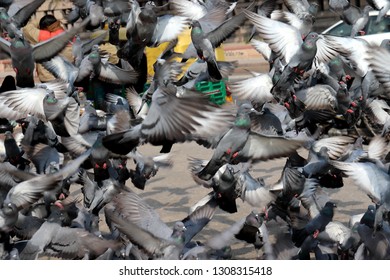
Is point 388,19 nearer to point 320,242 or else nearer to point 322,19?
point 320,242

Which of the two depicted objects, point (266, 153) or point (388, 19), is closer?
point (266, 153)

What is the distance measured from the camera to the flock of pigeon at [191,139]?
6.40 m

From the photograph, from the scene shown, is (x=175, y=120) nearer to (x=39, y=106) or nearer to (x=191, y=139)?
(x=191, y=139)

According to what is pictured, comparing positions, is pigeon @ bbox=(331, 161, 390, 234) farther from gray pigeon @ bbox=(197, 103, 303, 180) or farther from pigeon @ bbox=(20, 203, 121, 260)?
pigeon @ bbox=(20, 203, 121, 260)

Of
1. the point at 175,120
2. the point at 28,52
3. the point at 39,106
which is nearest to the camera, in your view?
the point at 175,120

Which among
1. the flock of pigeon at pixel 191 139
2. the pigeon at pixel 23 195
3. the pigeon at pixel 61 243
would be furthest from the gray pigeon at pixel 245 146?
the pigeon at pixel 23 195

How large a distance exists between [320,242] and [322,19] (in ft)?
62.7

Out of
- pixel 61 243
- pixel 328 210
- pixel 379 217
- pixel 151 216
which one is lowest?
pixel 61 243

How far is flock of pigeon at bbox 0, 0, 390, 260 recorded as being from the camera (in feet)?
21.0

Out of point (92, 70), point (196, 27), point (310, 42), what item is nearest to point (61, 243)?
point (92, 70)

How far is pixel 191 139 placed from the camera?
20.8ft

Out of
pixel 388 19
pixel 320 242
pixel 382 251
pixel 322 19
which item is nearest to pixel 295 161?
pixel 320 242

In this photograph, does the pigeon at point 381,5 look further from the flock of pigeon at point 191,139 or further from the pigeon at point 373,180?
the pigeon at point 373,180

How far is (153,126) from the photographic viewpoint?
20.9ft
